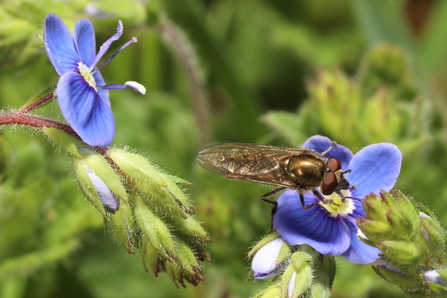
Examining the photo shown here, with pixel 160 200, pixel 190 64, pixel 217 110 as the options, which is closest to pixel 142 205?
pixel 160 200

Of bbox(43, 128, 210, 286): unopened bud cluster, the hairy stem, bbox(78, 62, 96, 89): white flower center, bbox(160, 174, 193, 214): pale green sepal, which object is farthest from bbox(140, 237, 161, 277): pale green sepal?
the hairy stem

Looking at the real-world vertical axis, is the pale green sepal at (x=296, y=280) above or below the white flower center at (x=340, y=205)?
below

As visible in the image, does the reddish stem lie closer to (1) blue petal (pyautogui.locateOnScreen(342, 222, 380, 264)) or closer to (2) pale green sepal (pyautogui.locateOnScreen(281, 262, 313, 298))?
(2) pale green sepal (pyautogui.locateOnScreen(281, 262, 313, 298))

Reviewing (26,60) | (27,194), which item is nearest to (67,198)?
(27,194)

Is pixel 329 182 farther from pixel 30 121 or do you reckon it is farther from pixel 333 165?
pixel 30 121

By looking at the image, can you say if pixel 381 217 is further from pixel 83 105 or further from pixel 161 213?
pixel 83 105

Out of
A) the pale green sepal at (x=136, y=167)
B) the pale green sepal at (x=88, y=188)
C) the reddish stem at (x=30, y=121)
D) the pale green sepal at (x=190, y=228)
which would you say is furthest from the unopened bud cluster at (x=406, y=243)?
the reddish stem at (x=30, y=121)

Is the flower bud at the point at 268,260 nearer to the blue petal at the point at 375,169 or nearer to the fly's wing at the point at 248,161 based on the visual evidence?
the fly's wing at the point at 248,161

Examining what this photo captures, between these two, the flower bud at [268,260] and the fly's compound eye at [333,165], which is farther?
the fly's compound eye at [333,165]
